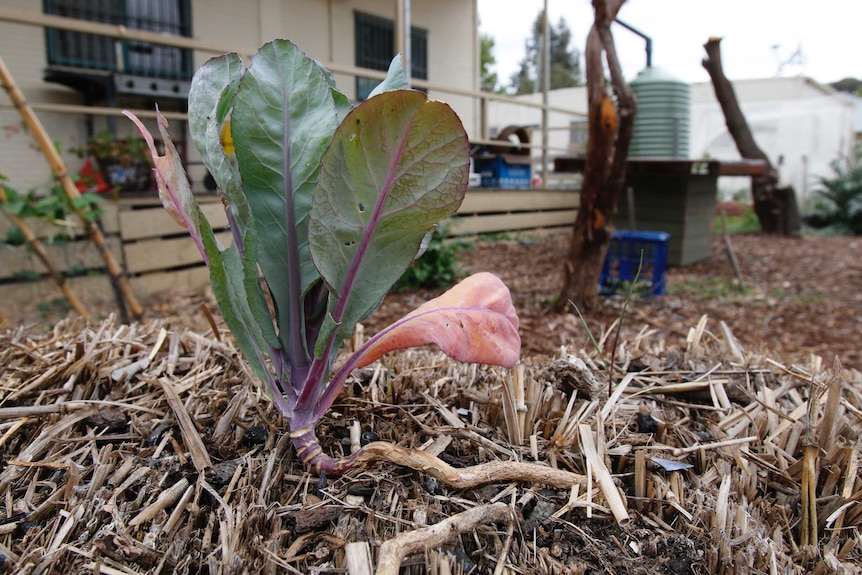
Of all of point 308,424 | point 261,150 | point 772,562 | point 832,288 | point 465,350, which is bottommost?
point 832,288

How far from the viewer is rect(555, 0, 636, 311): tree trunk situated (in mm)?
3236

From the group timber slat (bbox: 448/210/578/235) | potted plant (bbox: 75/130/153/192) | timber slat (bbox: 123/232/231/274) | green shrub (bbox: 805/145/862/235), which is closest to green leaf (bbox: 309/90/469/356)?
timber slat (bbox: 123/232/231/274)

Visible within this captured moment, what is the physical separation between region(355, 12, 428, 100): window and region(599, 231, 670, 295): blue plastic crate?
5496mm

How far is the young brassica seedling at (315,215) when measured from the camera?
74cm

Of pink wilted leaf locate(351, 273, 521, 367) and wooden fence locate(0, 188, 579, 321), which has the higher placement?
pink wilted leaf locate(351, 273, 521, 367)

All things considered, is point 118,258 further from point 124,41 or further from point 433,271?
point 124,41

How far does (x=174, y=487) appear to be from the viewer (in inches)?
30.8

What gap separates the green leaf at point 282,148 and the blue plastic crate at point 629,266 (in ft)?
11.4

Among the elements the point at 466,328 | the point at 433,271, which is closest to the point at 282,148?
the point at 466,328

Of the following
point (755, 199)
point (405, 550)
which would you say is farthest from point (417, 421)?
point (755, 199)

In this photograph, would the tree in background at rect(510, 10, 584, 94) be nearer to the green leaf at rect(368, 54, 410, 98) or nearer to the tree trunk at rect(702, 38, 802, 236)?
the tree trunk at rect(702, 38, 802, 236)

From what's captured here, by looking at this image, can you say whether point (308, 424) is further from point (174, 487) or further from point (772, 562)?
point (772, 562)

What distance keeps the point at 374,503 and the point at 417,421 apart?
220 millimetres

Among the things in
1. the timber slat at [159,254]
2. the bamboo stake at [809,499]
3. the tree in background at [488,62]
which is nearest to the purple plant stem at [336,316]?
the bamboo stake at [809,499]
